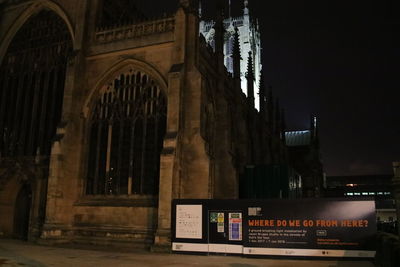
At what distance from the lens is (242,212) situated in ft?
44.4

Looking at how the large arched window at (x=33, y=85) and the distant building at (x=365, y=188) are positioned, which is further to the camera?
the distant building at (x=365, y=188)

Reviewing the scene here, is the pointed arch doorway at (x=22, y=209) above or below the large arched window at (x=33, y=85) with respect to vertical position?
below

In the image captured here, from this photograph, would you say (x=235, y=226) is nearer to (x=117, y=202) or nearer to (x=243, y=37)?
(x=117, y=202)

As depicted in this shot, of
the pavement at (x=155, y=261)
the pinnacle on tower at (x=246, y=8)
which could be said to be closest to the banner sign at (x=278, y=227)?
the pavement at (x=155, y=261)

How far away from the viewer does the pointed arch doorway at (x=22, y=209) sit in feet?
69.5

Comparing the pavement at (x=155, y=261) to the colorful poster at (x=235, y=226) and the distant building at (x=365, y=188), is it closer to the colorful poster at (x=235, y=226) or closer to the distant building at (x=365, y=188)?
the colorful poster at (x=235, y=226)

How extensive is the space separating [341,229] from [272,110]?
29.0 meters

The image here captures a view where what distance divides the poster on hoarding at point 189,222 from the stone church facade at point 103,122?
2.11 meters

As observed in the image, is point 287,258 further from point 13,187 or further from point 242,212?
point 13,187

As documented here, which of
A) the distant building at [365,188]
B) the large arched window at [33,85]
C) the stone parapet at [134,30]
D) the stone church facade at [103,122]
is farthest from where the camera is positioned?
the distant building at [365,188]

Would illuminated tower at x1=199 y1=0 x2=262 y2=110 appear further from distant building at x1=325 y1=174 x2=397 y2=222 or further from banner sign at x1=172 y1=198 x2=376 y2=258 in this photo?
banner sign at x1=172 y1=198 x2=376 y2=258

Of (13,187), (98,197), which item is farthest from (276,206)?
(13,187)

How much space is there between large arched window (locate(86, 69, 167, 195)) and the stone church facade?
0.05m

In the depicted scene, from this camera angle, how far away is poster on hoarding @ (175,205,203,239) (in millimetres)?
13945
